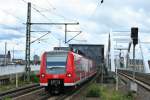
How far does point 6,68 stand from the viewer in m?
47.3

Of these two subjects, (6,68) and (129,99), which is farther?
(6,68)

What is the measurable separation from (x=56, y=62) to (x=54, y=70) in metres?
0.57

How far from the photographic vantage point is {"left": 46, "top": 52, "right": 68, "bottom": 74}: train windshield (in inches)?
1093

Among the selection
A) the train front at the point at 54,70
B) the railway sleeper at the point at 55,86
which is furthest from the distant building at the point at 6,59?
the train front at the point at 54,70

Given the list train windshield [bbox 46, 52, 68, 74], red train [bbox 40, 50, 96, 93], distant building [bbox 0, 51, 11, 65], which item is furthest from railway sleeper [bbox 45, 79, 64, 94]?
distant building [bbox 0, 51, 11, 65]

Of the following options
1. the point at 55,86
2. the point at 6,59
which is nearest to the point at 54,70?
the point at 55,86

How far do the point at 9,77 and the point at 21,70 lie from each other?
7207mm

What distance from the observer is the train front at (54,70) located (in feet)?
90.3

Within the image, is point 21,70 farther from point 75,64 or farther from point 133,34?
point 133,34

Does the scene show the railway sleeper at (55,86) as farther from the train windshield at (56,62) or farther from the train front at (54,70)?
the train windshield at (56,62)

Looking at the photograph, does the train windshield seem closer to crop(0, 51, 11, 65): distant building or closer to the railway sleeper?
the railway sleeper

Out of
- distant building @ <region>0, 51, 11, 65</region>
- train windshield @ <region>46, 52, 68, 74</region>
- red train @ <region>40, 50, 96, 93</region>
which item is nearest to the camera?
red train @ <region>40, 50, 96, 93</region>

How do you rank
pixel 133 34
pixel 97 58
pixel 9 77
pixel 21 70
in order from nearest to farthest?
Answer: 1. pixel 133 34
2. pixel 9 77
3. pixel 21 70
4. pixel 97 58

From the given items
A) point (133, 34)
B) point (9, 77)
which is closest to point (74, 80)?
point (133, 34)
